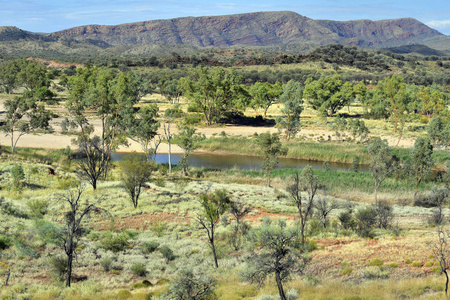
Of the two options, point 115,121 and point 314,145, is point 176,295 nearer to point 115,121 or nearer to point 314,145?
point 115,121

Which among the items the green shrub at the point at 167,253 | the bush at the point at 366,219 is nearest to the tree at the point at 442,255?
the bush at the point at 366,219

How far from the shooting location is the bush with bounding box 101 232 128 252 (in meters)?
21.6

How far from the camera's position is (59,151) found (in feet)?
168

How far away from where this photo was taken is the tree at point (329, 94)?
8281cm

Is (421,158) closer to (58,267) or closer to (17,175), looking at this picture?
(58,267)

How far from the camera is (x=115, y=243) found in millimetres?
21844

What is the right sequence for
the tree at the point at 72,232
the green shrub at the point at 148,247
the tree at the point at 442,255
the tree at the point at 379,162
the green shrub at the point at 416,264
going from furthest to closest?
the tree at the point at 379,162, the green shrub at the point at 148,247, the green shrub at the point at 416,264, the tree at the point at 72,232, the tree at the point at 442,255

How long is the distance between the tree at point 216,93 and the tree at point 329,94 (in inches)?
657

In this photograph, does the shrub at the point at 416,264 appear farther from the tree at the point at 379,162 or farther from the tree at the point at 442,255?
the tree at the point at 379,162

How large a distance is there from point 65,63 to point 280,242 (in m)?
174

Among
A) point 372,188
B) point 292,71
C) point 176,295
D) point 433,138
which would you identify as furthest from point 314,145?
point 292,71

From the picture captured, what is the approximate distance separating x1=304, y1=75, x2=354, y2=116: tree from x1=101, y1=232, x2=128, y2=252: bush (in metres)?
66.2

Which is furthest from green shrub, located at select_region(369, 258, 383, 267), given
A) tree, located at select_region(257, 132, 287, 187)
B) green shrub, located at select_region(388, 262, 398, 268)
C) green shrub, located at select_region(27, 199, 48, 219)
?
tree, located at select_region(257, 132, 287, 187)

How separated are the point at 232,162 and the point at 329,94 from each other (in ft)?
133
